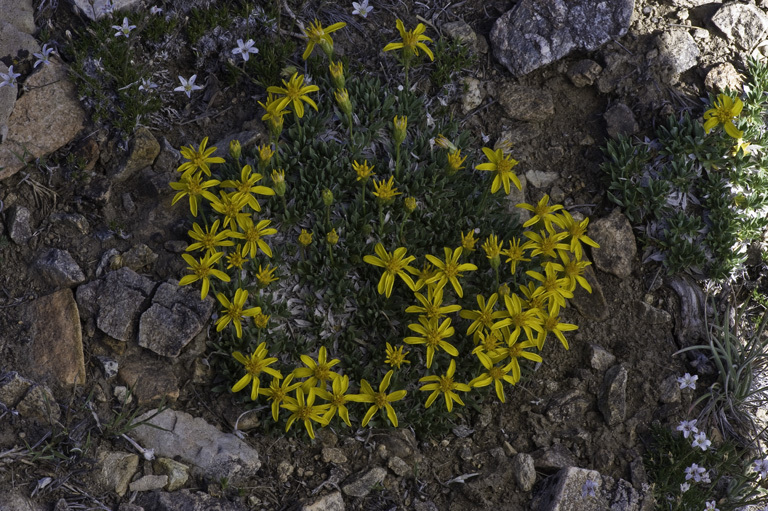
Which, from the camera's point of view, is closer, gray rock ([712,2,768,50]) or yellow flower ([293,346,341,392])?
yellow flower ([293,346,341,392])

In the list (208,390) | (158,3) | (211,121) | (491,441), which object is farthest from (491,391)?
(158,3)

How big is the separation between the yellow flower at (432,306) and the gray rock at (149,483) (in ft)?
5.53

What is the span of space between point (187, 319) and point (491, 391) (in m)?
2.08

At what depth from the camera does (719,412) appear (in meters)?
4.70

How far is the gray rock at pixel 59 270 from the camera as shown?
4355 millimetres

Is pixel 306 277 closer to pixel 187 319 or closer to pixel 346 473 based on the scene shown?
pixel 187 319

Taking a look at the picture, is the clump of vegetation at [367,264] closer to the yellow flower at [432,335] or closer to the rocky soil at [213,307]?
the yellow flower at [432,335]

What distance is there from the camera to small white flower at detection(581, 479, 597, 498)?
4.00m

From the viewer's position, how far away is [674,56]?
555 centimetres

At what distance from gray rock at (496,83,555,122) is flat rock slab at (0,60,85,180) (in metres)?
3.25

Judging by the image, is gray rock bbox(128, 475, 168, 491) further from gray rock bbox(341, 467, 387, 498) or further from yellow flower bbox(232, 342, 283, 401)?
gray rock bbox(341, 467, 387, 498)

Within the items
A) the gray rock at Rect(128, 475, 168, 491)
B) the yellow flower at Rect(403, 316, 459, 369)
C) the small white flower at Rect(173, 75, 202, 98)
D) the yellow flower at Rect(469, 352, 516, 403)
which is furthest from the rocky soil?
the yellow flower at Rect(403, 316, 459, 369)

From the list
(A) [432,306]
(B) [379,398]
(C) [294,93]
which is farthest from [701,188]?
(C) [294,93]

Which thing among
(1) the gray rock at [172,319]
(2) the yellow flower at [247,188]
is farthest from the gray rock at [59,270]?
→ (2) the yellow flower at [247,188]
